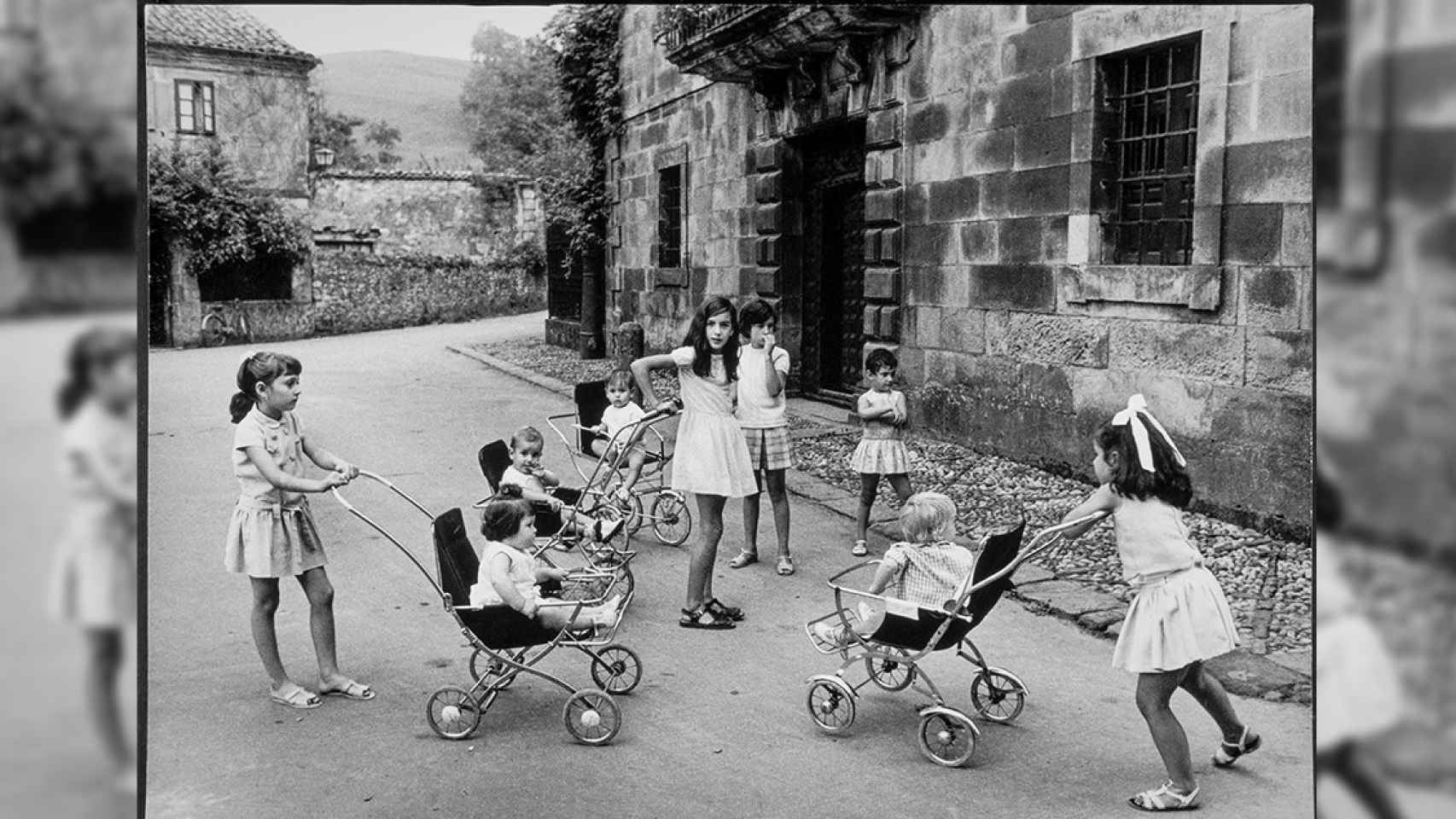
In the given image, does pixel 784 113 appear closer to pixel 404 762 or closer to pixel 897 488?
pixel 897 488

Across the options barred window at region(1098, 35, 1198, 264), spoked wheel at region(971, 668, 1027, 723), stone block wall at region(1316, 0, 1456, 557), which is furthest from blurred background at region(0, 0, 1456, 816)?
barred window at region(1098, 35, 1198, 264)

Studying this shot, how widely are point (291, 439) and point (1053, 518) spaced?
8.15 feet

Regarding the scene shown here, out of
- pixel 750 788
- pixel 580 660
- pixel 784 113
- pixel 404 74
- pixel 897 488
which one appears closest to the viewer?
pixel 750 788

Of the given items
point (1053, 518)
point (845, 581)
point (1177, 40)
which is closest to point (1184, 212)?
point (1177, 40)

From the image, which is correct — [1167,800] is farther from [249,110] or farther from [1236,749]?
[249,110]

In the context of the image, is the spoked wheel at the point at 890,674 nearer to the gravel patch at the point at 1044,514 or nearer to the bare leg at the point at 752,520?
the gravel patch at the point at 1044,514

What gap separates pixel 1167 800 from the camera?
3.47m

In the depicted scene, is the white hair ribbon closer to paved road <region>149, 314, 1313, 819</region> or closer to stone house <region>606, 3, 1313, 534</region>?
paved road <region>149, 314, 1313, 819</region>

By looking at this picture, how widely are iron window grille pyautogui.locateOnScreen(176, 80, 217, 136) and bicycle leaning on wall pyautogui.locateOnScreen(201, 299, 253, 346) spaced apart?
571mm

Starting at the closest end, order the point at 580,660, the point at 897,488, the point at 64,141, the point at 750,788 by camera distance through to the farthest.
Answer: the point at 64,141
the point at 750,788
the point at 580,660
the point at 897,488

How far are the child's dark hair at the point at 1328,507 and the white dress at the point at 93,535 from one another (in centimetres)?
258

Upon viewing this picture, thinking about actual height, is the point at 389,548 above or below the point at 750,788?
above

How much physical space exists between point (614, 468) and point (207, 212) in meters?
1.91

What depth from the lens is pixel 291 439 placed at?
405 cm
